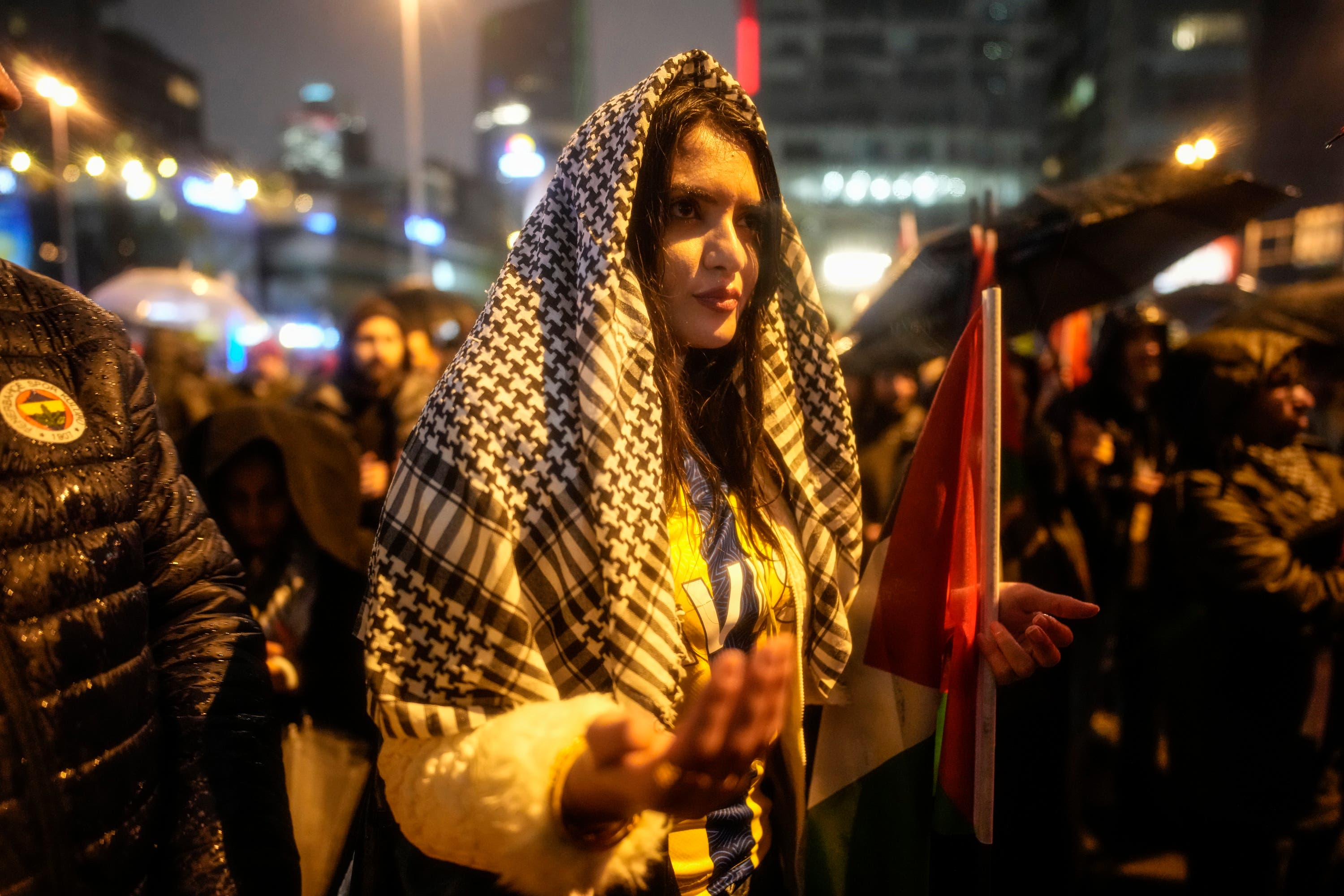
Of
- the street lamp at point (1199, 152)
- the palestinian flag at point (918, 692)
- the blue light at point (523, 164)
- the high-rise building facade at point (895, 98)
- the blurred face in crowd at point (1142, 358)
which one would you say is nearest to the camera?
the palestinian flag at point (918, 692)

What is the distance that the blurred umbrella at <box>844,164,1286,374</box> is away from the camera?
3086 mm

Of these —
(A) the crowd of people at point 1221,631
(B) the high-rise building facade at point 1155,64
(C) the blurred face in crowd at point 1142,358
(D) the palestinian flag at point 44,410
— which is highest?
(B) the high-rise building facade at point 1155,64

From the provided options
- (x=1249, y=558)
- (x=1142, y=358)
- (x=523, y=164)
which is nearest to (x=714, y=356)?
(x=1249, y=558)

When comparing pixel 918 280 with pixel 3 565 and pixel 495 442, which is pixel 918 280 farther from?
pixel 3 565

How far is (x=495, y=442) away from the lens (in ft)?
4.36

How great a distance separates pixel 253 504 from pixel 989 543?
8.21 ft

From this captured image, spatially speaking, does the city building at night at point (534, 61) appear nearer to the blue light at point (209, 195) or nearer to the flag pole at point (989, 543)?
the blue light at point (209, 195)

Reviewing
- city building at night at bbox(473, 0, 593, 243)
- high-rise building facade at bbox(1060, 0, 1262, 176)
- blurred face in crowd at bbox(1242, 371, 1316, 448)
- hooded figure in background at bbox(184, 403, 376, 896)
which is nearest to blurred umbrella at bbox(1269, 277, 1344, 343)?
blurred face in crowd at bbox(1242, 371, 1316, 448)

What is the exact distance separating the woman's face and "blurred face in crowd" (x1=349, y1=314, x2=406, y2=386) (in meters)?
3.57

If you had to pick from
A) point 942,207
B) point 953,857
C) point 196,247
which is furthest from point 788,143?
point 953,857

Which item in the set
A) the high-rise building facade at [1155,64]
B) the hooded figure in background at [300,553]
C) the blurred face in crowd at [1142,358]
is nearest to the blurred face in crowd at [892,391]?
the blurred face in crowd at [1142,358]

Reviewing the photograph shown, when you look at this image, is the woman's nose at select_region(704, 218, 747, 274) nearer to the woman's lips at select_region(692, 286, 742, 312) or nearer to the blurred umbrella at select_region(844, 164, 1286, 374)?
the woman's lips at select_region(692, 286, 742, 312)

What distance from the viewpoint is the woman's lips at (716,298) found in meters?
1.64

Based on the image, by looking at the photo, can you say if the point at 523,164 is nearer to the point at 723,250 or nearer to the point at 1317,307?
the point at 1317,307
